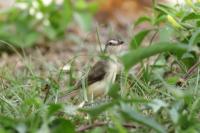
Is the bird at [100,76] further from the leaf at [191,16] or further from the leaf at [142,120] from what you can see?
the leaf at [142,120]

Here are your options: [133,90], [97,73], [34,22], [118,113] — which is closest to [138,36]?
[97,73]

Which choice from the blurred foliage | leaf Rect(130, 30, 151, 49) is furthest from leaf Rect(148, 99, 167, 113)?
the blurred foliage

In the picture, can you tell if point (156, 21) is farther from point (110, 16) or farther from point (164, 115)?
point (110, 16)

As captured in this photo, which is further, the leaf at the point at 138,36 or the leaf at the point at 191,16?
the leaf at the point at 138,36

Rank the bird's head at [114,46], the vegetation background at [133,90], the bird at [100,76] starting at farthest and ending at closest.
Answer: the bird's head at [114,46], the bird at [100,76], the vegetation background at [133,90]

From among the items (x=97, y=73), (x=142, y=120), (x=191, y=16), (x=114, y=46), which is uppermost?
(x=191, y=16)

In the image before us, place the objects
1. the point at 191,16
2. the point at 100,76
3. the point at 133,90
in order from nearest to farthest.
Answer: the point at 133,90, the point at 191,16, the point at 100,76

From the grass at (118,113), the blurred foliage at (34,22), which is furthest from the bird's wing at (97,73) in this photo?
the blurred foliage at (34,22)

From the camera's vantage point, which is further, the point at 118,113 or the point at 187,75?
the point at 187,75

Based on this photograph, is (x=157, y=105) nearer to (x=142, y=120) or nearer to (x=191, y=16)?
(x=142, y=120)
